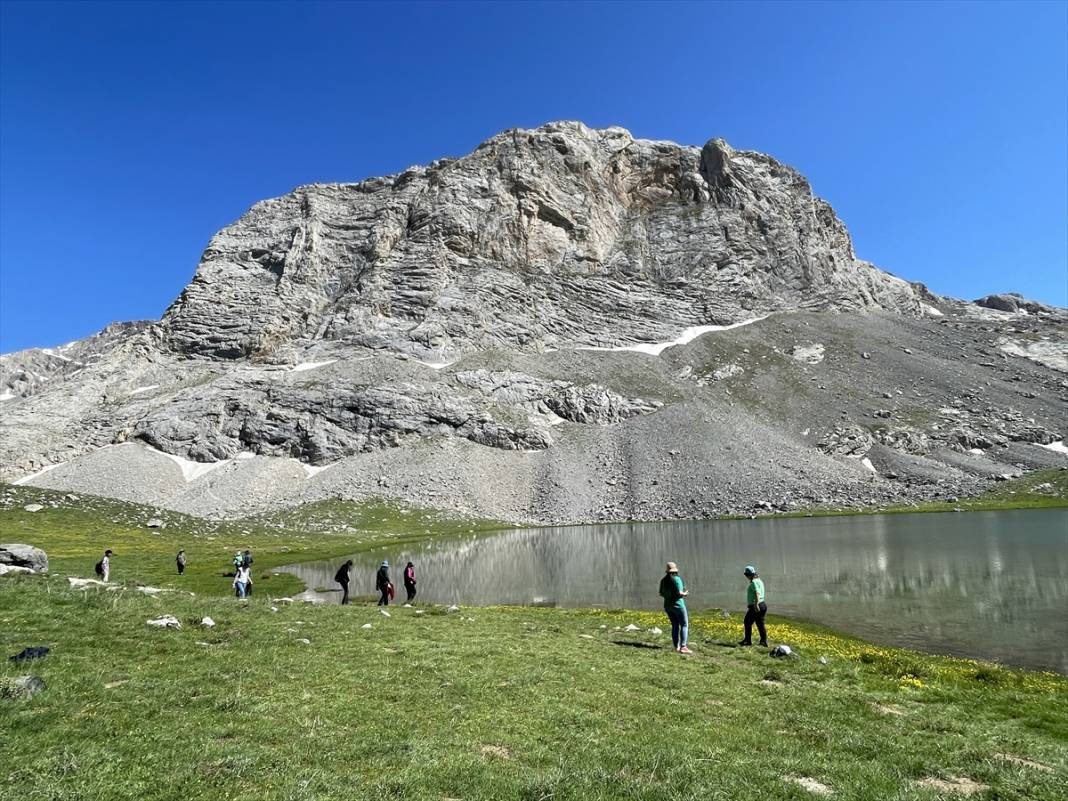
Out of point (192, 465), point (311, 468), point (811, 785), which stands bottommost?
point (811, 785)

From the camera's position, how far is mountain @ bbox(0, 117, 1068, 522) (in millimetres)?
101500

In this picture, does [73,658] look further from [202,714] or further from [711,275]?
[711,275]

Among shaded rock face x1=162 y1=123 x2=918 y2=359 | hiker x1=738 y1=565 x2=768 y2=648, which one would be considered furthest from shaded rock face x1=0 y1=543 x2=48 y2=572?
shaded rock face x1=162 y1=123 x2=918 y2=359

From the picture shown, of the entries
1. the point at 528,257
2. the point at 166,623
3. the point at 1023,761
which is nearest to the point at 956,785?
the point at 1023,761

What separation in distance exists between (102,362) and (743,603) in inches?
6029

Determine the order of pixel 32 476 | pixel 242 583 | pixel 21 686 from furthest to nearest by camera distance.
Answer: pixel 32 476
pixel 242 583
pixel 21 686

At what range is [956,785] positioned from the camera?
29.4 ft

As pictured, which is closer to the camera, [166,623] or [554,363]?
[166,623]

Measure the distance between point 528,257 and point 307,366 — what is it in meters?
69.7

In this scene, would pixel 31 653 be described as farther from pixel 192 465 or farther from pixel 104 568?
pixel 192 465

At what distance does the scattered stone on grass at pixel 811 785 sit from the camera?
27.4 ft

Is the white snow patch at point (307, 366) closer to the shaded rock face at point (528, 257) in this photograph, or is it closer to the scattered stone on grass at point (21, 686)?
the shaded rock face at point (528, 257)

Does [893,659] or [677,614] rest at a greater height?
[677,614]

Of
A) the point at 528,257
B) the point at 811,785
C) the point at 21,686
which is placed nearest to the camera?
the point at 811,785
